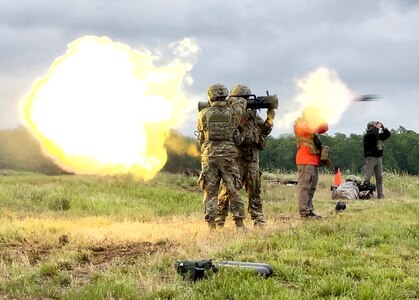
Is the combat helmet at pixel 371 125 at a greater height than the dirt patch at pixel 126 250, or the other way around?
the combat helmet at pixel 371 125

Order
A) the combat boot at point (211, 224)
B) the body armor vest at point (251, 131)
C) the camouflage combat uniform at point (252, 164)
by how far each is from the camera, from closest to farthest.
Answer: the combat boot at point (211, 224), the body armor vest at point (251, 131), the camouflage combat uniform at point (252, 164)

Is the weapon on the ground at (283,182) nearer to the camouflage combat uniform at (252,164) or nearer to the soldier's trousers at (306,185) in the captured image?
the soldier's trousers at (306,185)

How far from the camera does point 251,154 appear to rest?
11.7 meters

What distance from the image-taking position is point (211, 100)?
36.0 feet

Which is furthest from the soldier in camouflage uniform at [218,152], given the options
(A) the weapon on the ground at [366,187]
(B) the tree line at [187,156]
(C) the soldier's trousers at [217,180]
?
(A) the weapon on the ground at [366,187]

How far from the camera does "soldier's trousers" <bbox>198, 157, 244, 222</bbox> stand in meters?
10.9

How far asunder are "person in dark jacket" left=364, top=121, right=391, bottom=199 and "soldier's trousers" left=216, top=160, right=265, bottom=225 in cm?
866

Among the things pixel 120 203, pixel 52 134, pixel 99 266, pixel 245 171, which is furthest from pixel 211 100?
pixel 120 203

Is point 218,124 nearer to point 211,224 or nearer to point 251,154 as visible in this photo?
point 251,154

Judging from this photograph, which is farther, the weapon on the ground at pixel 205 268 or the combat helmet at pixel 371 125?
the combat helmet at pixel 371 125

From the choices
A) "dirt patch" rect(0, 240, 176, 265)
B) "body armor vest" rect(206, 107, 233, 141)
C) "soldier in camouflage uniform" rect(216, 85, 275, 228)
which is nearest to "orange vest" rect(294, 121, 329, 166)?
"soldier in camouflage uniform" rect(216, 85, 275, 228)

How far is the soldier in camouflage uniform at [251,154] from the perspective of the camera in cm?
1155

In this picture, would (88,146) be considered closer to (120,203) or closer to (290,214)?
(120,203)

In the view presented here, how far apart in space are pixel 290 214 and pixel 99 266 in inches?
297
